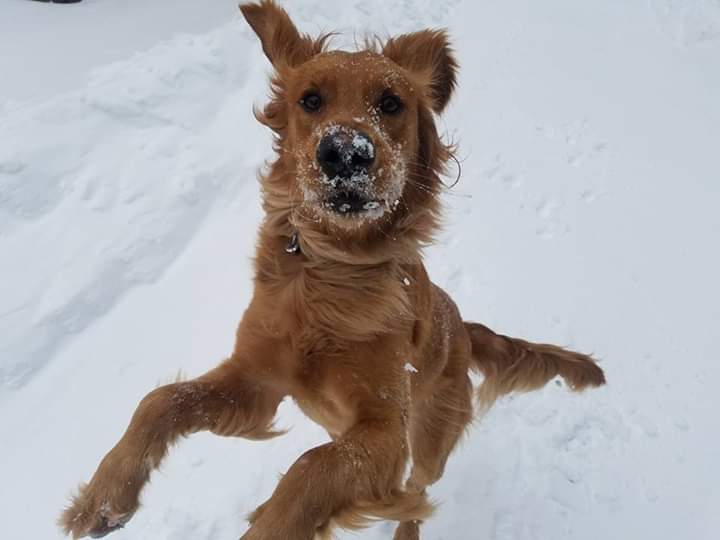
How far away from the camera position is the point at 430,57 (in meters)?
3.16

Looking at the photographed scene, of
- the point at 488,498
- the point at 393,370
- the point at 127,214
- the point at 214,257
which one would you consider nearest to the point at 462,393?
the point at 488,498

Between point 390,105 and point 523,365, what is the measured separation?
68.9 inches

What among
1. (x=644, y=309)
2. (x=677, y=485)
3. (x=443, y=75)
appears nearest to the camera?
(x=443, y=75)

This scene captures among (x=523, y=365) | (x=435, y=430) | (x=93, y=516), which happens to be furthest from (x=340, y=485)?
(x=523, y=365)

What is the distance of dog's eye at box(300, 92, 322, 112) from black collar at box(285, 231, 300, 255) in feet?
1.87

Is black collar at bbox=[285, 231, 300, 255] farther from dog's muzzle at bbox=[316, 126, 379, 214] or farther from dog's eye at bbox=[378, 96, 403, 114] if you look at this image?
dog's eye at bbox=[378, 96, 403, 114]

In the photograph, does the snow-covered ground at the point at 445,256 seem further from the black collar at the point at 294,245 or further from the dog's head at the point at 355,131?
the dog's head at the point at 355,131

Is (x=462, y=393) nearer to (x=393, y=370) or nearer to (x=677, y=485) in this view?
(x=393, y=370)

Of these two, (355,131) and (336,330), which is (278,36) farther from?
(336,330)

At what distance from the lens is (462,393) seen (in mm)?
3547

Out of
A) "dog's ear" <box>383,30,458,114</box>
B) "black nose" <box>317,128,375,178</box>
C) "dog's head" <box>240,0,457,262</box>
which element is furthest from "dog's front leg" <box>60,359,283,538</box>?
"dog's ear" <box>383,30,458,114</box>

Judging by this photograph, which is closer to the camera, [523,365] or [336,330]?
[336,330]

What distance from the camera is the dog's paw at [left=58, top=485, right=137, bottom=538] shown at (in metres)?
2.18

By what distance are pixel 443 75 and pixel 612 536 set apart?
9.14 ft
